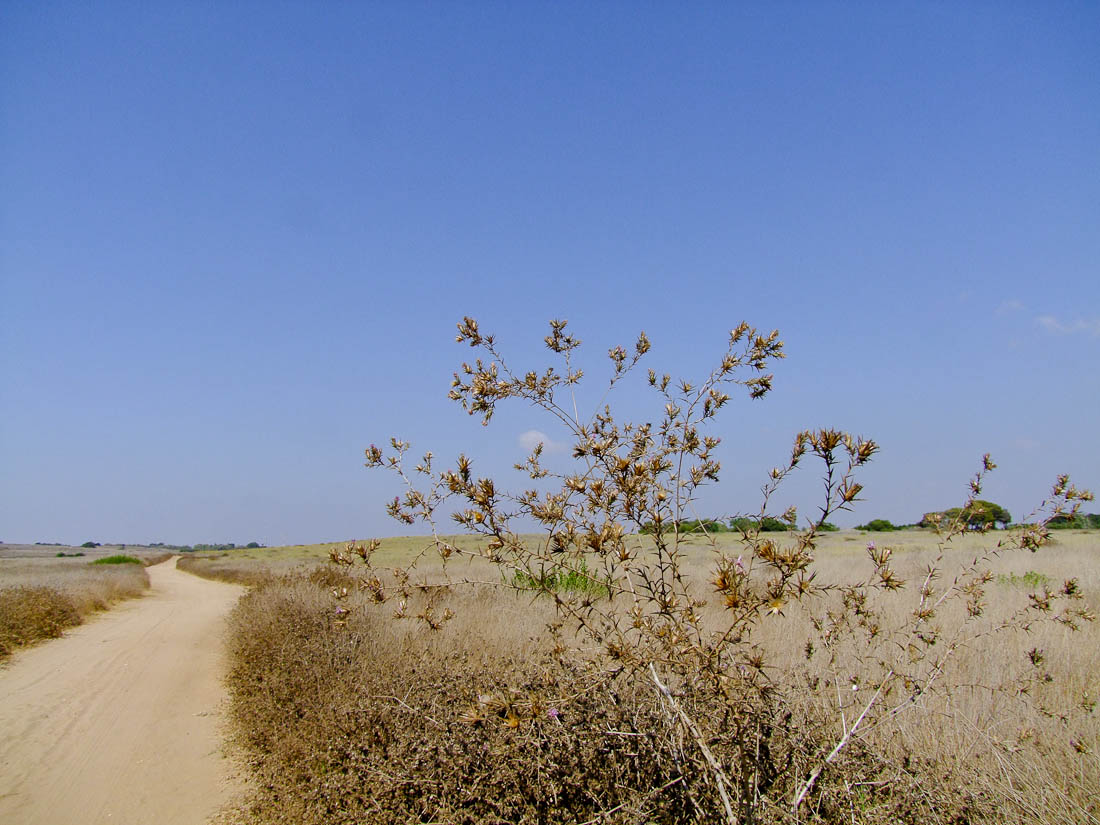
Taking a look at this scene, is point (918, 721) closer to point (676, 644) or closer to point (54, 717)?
point (676, 644)

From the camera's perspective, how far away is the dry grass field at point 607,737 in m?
2.77

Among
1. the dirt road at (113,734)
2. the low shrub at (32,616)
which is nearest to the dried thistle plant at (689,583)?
the dirt road at (113,734)

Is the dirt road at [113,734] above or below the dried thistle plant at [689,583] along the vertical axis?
below

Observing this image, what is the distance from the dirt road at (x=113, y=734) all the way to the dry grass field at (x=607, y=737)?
48 cm

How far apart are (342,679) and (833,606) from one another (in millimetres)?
7707

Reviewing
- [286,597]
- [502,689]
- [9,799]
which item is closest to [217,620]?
[286,597]

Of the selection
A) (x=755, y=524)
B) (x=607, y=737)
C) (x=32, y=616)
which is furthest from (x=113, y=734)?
(x=32, y=616)

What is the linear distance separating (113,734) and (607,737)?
18.9 feet

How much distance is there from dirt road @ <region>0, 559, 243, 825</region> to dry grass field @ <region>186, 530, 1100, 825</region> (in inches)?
19.0

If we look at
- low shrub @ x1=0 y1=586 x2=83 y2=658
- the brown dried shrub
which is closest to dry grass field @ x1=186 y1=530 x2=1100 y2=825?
the brown dried shrub

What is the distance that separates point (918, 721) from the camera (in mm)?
4176

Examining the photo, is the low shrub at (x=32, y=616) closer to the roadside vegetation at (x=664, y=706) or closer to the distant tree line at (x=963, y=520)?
the roadside vegetation at (x=664, y=706)

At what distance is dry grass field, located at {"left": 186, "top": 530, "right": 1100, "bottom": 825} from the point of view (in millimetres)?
2773

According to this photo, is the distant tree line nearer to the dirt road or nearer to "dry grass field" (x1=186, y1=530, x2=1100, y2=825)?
"dry grass field" (x1=186, y1=530, x2=1100, y2=825)
